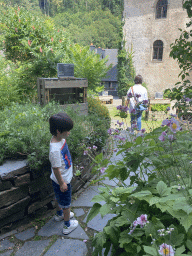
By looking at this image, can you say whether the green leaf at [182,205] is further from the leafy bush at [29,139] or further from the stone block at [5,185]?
the stone block at [5,185]

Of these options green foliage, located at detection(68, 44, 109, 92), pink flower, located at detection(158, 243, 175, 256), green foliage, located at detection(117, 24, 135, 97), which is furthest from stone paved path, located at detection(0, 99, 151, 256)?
green foliage, located at detection(117, 24, 135, 97)

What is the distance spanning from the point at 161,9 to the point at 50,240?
18562mm

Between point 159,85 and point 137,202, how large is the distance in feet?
55.6

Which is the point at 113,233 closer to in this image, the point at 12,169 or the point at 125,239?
the point at 125,239

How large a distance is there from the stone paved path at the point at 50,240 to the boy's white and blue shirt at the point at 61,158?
409mm

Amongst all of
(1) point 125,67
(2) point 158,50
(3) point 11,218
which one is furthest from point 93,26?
(3) point 11,218

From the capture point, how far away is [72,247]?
2242 mm

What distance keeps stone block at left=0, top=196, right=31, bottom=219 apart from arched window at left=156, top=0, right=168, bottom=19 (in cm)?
1815

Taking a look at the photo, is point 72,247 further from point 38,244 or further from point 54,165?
point 54,165

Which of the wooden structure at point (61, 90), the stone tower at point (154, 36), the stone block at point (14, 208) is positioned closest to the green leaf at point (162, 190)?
the stone block at point (14, 208)

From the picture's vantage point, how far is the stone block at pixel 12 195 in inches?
93.0

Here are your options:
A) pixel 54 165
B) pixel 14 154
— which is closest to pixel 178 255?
pixel 54 165

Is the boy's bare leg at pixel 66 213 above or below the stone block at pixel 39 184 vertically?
below

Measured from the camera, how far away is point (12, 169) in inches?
96.3
